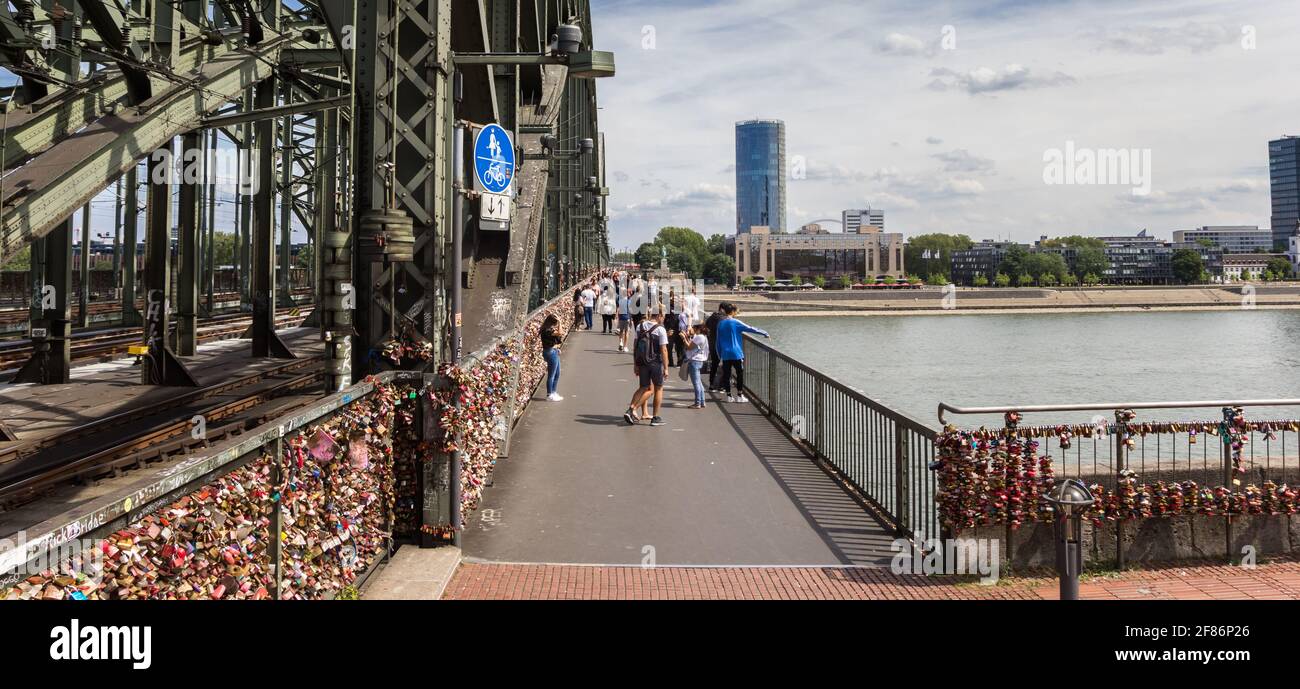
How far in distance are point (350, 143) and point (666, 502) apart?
5677mm

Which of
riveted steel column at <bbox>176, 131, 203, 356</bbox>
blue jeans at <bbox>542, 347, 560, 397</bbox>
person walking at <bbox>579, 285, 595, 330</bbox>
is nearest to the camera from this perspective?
blue jeans at <bbox>542, 347, 560, 397</bbox>

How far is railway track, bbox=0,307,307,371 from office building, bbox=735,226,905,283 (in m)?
161

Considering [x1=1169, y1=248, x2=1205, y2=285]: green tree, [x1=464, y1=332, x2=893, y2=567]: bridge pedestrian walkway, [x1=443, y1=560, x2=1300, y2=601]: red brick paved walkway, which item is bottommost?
[x1=443, y1=560, x2=1300, y2=601]: red brick paved walkway

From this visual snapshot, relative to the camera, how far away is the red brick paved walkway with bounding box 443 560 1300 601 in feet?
18.8

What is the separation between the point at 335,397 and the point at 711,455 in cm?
560

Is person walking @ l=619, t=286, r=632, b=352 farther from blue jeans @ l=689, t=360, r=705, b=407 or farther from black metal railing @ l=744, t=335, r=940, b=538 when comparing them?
black metal railing @ l=744, t=335, r=940, b=538

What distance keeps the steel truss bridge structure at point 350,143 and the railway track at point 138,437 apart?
186cm

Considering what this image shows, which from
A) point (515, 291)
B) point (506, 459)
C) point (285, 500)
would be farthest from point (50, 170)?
point (285, 500)

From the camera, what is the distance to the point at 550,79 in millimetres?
20031

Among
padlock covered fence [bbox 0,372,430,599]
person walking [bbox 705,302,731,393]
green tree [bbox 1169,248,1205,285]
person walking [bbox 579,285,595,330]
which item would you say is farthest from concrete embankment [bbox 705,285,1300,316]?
padlock covered fence [bbox 0,372,430,599]

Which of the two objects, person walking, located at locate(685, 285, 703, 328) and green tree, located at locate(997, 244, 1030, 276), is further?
green tree, located at locate(997, 244, 1030, 276)

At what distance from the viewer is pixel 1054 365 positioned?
41469 millimetres
